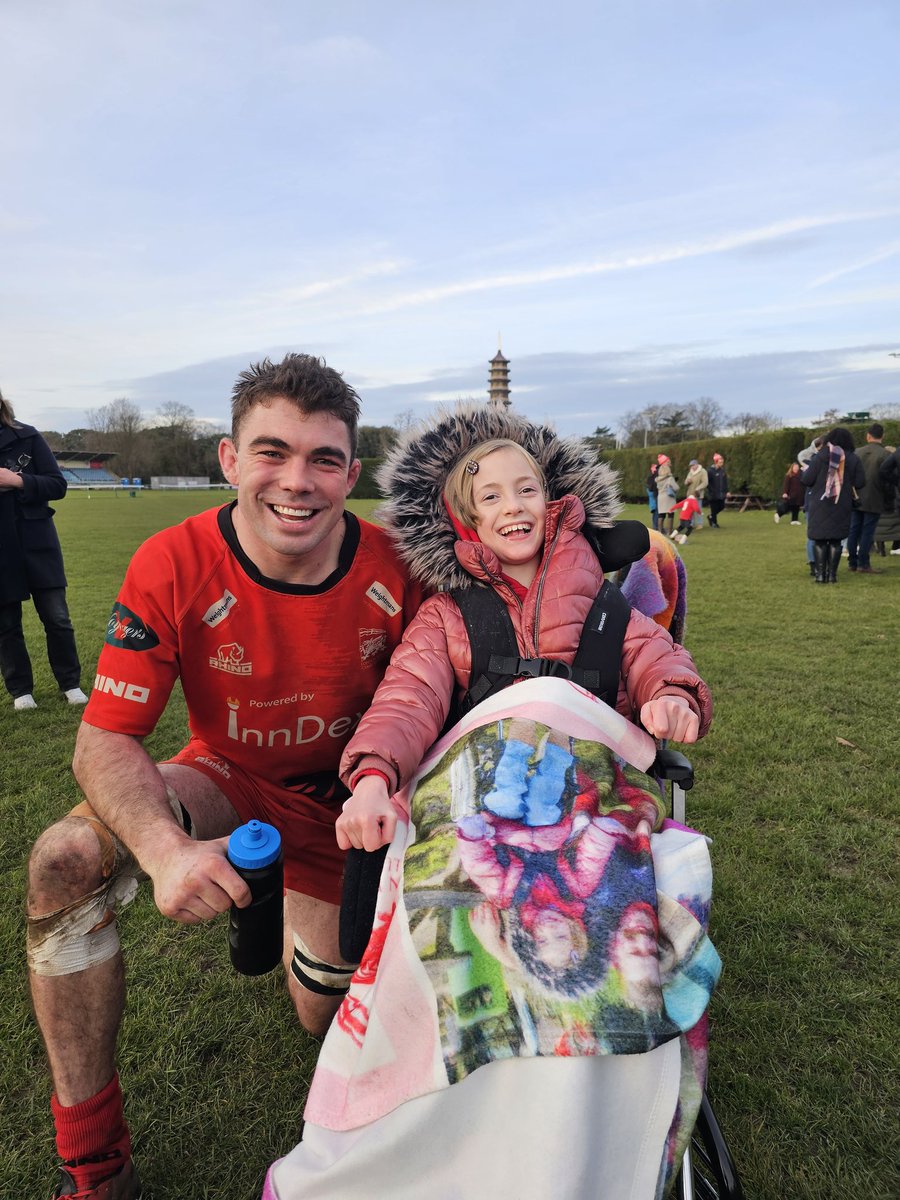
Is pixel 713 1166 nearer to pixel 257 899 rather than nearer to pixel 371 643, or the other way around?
pixel 257 899

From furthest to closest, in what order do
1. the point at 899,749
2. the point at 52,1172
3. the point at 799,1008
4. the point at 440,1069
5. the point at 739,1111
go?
the point at 899,749 < the point at 799,1008 < the point at 739,1111 < the point at 52,1172 < the point at 440,1069

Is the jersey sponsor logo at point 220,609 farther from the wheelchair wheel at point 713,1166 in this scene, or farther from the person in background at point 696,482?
the person in background at point 696,482

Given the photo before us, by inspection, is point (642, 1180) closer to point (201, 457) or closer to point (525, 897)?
point (525, 897)

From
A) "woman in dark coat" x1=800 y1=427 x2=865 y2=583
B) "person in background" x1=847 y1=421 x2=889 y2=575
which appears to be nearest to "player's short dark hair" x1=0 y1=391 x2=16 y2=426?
"woman in dark coat" x1=800 y1=427 x2=865 y2=583

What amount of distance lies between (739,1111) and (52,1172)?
207cm

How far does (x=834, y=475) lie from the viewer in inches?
463

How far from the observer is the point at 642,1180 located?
1.44 m

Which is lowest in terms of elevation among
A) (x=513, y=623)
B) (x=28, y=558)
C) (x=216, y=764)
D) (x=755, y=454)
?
(x=216, y=764)

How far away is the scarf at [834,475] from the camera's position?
1174 centimetres

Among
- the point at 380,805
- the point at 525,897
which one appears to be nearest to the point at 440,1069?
the point at 525,897

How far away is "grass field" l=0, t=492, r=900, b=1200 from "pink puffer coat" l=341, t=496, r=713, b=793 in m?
1.30

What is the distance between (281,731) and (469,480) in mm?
1092

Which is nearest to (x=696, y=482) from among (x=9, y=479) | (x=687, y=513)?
(x=687, y=513)

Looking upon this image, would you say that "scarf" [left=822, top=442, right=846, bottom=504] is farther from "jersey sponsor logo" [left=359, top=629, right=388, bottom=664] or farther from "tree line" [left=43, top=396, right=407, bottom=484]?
"tree line" [left=43, top=396, right=407, bottom=484]
